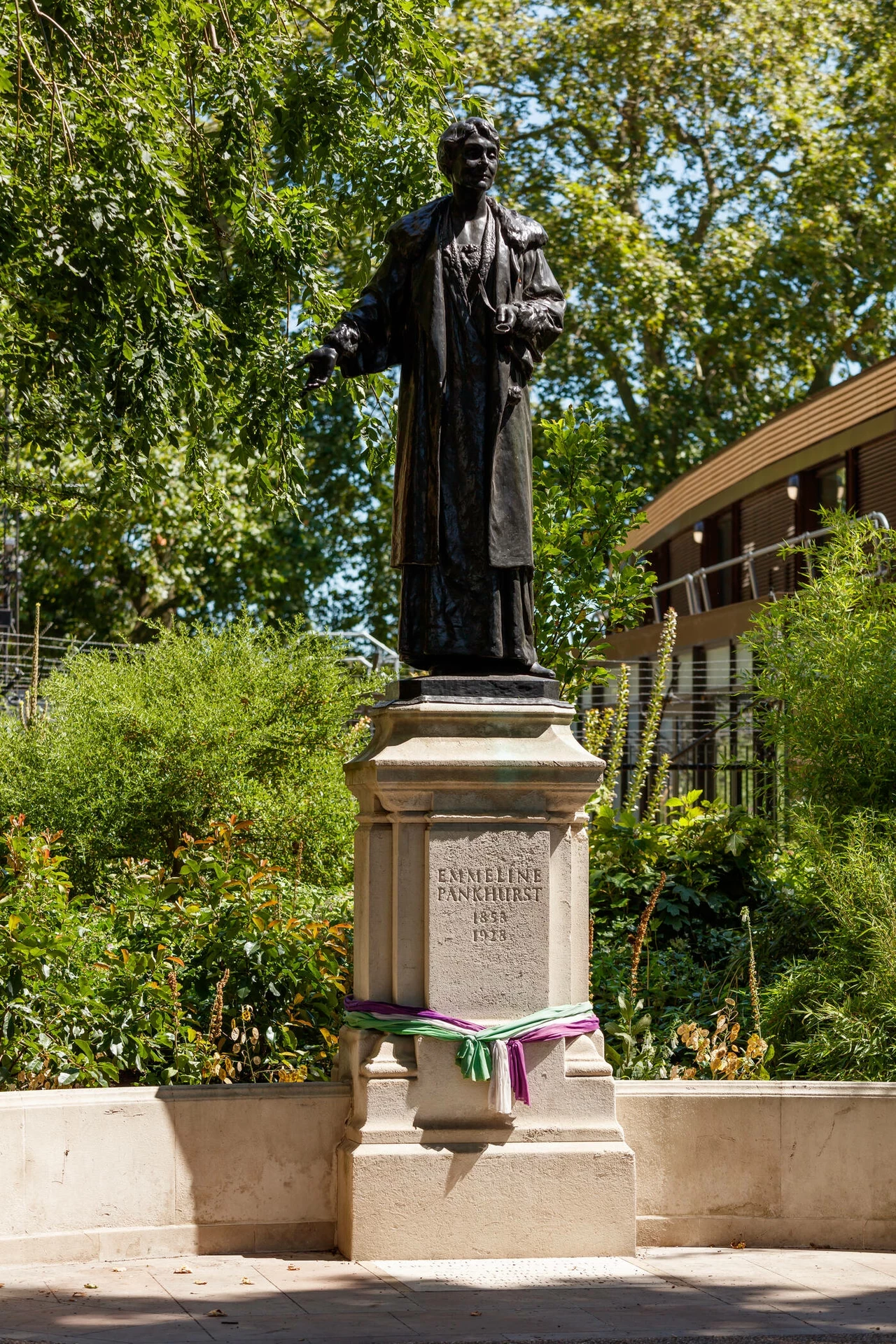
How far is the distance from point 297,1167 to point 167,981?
4.43 ft

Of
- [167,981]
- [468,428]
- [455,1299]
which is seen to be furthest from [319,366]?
[455,1299]

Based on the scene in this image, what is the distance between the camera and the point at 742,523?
30516 mm

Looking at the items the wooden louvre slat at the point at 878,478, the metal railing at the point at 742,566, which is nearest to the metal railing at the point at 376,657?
the metal railing at the point at 742,566

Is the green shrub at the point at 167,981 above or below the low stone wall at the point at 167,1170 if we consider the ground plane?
above

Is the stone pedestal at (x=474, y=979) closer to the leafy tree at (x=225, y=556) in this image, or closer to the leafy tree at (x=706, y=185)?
the leafy tree at (x=225, y=556)

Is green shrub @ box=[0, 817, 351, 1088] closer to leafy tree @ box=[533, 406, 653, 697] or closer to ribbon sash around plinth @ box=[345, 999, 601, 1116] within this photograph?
ribbon sash around plinth @ box=[345, 999, 601, 1116]

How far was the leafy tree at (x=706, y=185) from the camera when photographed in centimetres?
3222

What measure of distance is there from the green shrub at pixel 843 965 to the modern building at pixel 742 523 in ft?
17.4

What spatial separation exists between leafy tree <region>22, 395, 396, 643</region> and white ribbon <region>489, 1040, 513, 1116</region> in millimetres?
17270

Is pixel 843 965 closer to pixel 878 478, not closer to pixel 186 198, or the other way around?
pixel 186 198

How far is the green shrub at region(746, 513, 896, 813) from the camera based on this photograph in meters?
9.61

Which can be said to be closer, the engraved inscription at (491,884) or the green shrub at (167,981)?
the engraved inscription at (491,884)

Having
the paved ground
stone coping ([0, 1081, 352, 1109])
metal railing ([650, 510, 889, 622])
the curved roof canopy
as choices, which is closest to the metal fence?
metal railing ([650, 510, 889, 622])

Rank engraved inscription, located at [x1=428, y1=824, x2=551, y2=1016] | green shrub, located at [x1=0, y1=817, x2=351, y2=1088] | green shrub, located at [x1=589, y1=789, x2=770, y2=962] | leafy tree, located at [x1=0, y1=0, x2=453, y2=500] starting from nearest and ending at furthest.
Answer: engraved inscription, located at [x1=428, y1=824, x2=551, y2=1016]
green shrub, located at [x1=0, y1=817, x2=351, y2=1088]
leafy tree, located at [x1=0, y1=0, x2=453, y2=500]
green shrub, located at [x1=589, y1=789, x2=770, y2=962]
